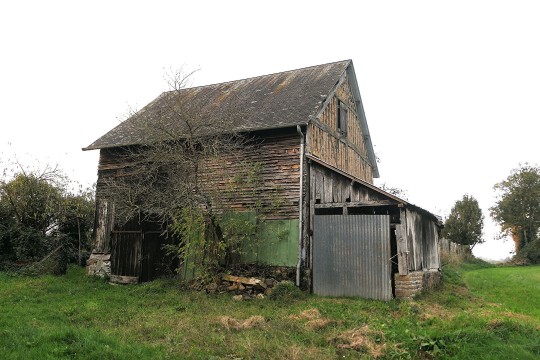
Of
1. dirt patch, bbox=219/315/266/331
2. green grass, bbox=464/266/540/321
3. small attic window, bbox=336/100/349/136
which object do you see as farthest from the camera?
small attic window, bbox=336/100/349/136

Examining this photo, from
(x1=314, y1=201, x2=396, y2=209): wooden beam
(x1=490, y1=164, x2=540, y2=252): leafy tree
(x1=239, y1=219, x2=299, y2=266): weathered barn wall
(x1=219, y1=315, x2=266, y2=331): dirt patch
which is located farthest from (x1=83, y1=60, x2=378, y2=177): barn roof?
Result: (x1=490, y1=164, x2=540, y2=252): leafy tree

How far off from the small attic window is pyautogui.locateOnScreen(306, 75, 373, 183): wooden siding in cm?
12

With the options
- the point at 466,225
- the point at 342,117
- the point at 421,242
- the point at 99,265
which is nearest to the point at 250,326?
the point at 421,242

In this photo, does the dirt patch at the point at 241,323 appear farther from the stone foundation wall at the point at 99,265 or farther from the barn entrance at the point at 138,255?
the stone foundation wall at the point at 99,265

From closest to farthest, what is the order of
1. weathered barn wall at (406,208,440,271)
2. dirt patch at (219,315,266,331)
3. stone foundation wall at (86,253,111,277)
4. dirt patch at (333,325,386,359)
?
1. dirt patch at (333,325,386,359)
2. dirt patch at (219,315,266,331)
3. weathered barn wall at (406,208,440,271)
4. stone foundation wall at (86,253,111,277)

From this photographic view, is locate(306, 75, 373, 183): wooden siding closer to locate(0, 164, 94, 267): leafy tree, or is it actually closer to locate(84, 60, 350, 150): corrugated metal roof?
locate(84, 60, 350, 150): corrugated metal roof

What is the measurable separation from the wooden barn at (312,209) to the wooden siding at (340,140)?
0.14 ft

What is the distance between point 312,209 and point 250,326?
17.1ft

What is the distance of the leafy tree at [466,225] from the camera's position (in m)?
38.2

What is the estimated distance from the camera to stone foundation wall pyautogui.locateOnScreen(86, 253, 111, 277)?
1527cm

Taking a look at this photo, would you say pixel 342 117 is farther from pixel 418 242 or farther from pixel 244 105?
pixel 418 242

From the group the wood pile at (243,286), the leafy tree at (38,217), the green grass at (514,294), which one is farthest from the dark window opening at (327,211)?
the leafy tree at (38,217)

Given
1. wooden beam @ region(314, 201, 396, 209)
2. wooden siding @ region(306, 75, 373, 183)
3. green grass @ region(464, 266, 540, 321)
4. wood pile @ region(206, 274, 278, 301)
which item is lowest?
green grass @ region(464, 266, 540, 321)

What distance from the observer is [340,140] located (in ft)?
54.7
